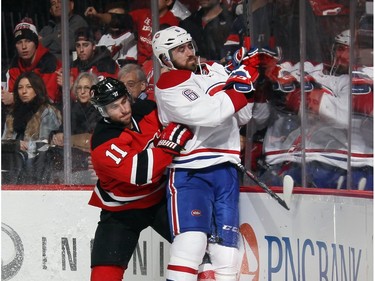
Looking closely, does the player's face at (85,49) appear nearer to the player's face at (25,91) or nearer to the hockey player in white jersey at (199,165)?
the player's face at (25,91)

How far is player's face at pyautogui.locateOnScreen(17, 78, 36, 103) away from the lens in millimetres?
5996

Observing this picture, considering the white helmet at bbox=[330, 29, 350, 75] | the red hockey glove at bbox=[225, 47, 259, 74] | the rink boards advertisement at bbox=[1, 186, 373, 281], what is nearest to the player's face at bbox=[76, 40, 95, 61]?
the rink boards advertisement at bbox=[1, 186, 373, 281]

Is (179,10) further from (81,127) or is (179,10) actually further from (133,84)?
(81,127)

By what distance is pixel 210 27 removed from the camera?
534 cm

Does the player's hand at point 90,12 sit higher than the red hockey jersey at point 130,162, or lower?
higher

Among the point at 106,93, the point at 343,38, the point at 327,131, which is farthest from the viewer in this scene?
the point at 106,93

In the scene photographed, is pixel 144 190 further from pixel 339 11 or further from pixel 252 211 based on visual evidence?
pixel 339 11

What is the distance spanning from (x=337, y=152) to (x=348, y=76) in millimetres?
304

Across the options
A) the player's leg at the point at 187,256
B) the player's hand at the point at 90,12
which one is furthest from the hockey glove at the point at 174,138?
the player's hand at the point at 90,12

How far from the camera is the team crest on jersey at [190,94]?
4.54 metres

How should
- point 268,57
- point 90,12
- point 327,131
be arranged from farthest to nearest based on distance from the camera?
point 90,12 < point 268,57 < point 327,131

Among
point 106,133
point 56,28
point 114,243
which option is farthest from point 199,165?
point 56,28

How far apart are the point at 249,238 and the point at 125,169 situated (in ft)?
2.15

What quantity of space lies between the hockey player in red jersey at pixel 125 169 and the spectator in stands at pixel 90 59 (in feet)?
3.07
